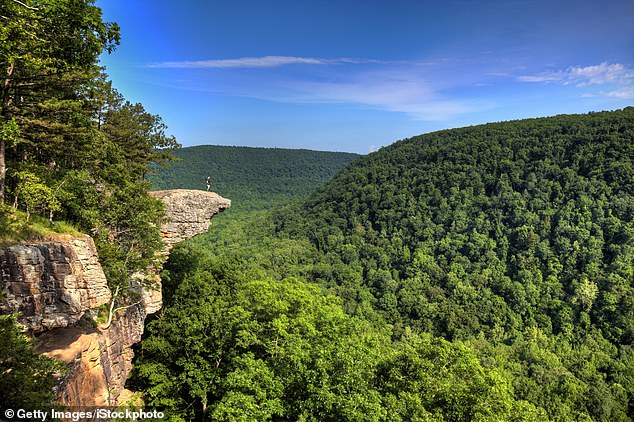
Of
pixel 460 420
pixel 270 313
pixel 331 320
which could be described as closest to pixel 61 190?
pixel 270 313

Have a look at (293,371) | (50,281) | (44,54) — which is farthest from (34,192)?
(293,371)

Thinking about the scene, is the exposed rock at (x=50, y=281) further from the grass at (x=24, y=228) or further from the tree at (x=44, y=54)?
the tree at (x=44, y=54)

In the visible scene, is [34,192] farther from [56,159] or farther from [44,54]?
[56,159]

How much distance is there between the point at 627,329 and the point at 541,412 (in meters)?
53.0

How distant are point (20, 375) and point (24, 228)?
16.7 feet

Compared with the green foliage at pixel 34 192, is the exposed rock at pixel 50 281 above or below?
below

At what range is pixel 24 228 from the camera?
9859 millimetres

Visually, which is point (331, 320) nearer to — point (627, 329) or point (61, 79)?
point (61, 79)

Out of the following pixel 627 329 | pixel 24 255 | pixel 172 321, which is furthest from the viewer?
pixel 627 329

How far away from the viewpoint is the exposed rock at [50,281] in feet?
28.6

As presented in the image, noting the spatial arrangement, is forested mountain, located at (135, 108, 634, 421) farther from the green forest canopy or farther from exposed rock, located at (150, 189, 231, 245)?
the green forest canopy

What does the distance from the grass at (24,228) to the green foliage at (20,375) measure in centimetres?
298

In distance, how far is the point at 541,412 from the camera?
2695cm

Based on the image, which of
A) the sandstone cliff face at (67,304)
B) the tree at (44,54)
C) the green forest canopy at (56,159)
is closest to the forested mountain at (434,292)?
the sandstone cliff face at (67,304)
